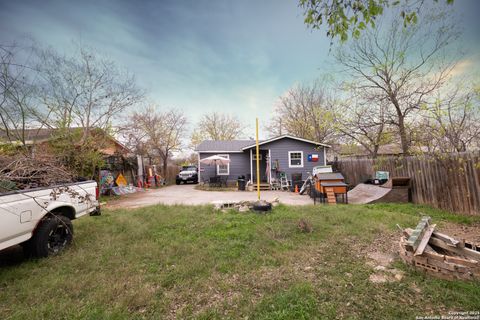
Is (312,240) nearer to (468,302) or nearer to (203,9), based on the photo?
(468,302)

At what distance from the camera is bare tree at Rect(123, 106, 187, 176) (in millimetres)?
19583

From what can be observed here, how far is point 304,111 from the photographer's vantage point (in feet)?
70.3

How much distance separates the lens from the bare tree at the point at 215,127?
3027cm

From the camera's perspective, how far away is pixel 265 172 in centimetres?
1551

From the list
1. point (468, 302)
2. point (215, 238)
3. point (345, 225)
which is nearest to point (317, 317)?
point (468, 302)

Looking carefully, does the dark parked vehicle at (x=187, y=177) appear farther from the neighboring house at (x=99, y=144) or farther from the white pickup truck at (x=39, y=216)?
the white pickup truck at (x=39, y=216)

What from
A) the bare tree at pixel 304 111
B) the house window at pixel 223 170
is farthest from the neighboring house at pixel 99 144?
the bare tree at pixel 304 111

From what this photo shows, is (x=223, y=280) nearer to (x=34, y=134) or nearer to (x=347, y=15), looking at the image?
(x=347, y=15)

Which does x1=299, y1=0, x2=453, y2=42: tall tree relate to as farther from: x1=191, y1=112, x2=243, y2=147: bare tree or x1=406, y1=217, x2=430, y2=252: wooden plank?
x1=191, y1=112, x2=243, y2=147: bare tree

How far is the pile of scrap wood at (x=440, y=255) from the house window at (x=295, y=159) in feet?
34.8

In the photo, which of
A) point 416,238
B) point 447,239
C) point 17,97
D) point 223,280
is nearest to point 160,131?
point 17,97

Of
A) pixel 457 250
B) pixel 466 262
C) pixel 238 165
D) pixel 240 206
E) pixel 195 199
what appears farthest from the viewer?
pixel 238 165

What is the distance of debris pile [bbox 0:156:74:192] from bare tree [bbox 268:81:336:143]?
19229 millimetres

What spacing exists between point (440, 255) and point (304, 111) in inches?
802
